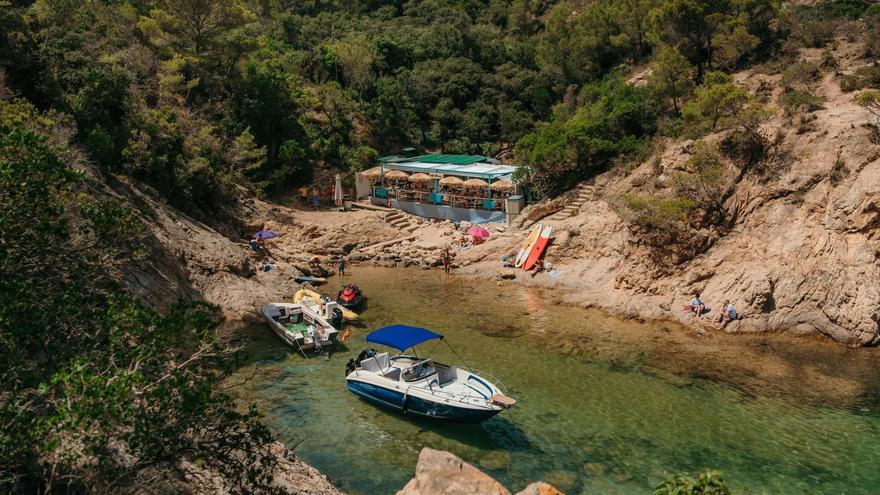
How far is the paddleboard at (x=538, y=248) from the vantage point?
105 ft

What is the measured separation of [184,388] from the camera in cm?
952

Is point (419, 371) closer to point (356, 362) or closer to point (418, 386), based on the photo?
point (418, 386)

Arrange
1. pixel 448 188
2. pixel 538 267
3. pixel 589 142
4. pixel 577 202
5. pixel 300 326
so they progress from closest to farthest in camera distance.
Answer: pixel 300 326
pixel 538 267
pixel 577 202
pixel 589 142
pixel 448 188

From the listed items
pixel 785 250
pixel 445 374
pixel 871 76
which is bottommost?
pixel 445 374

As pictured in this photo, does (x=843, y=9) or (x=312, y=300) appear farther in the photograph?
(x=843, y=9)

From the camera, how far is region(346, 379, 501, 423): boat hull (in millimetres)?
17344

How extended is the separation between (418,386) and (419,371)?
790mm

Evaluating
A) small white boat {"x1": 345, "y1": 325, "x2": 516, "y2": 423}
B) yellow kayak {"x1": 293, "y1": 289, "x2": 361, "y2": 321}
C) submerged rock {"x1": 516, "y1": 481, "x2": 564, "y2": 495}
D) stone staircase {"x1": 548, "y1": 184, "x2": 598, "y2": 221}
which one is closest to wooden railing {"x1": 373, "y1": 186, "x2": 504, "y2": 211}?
stone staircase {"x1": 548, "y1": 184, "x2": 598, "y2": 221}

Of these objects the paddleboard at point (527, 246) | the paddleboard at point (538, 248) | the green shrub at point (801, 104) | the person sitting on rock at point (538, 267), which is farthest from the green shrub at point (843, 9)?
the person sitting on rock at point (538, 267)

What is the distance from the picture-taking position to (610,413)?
18.5m

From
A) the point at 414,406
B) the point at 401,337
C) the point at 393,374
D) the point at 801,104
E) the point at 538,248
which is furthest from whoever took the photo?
the point at 538,248

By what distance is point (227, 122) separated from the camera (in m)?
42.0

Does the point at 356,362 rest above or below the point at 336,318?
above

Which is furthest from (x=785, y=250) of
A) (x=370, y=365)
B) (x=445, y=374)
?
(x=370, y=365)
